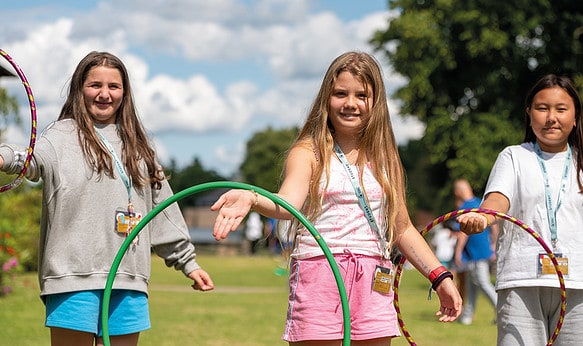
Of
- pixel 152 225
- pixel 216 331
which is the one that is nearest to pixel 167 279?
pixel 216 331

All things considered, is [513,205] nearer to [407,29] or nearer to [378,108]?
[378,108]

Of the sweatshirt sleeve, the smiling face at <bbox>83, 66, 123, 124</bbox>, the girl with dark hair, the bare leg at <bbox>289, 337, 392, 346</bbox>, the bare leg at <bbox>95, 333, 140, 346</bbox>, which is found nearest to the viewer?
the bare leg at <bbox>289, 337, 392, 346</bbox>

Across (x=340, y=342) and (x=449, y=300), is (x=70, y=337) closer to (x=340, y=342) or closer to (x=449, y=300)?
(x=340, y=342)

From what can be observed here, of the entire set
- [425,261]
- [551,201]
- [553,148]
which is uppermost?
[553,148]

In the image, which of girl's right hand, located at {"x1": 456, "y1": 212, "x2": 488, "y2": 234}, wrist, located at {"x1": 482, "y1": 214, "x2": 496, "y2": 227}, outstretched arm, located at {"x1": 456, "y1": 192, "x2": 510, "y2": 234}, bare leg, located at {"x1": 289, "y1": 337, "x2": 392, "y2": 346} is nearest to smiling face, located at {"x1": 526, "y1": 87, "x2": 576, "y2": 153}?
outstretched arm, located at {"x1": 456, "y1": 192, "x2": 510, "y2": 234}

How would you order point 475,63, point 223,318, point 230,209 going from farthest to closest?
point 475,63, point 223,318, point 230,209

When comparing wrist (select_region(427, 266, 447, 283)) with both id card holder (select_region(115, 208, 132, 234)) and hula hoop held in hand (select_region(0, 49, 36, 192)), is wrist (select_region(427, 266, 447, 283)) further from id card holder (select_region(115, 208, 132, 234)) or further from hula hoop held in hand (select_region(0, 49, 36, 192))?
hula hoop held in hand (select_region(0, 49, 36, 192))

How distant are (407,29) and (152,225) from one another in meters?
28.8

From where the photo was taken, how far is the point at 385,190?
5.15 m

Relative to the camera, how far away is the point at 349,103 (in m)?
5.14

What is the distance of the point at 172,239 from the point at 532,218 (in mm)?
2305

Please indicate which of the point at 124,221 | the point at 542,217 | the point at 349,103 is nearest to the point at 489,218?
the point at 542,217

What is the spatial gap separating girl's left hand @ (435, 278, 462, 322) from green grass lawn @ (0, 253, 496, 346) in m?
6.42

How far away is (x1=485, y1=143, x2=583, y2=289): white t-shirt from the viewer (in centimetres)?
568
